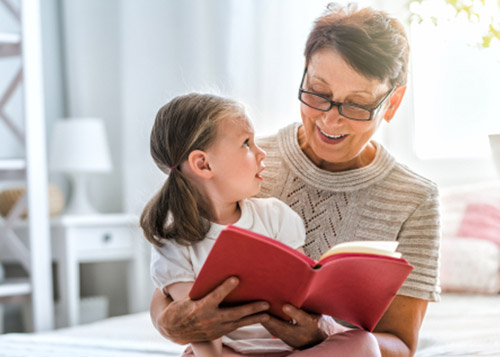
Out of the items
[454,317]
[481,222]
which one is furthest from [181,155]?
[481,222]

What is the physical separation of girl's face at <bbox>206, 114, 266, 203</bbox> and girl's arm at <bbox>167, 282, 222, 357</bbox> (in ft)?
0.53

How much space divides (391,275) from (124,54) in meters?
2.85

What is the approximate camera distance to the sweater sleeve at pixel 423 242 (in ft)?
4.44

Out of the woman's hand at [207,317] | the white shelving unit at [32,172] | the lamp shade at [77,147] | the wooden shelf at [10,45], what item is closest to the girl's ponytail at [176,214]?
the woman's hand at [207,317]

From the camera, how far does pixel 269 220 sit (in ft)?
3.89

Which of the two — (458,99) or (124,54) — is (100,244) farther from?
(458,99)

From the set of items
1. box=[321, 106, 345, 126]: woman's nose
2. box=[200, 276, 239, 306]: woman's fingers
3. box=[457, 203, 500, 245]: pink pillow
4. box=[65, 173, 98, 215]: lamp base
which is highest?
box=[321, 106, 345, 126]: woman's nose

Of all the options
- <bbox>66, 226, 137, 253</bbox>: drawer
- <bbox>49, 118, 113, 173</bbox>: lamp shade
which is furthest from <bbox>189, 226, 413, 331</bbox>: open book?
<bbox>49, 118, 113, 173</bbox>: lamp shade

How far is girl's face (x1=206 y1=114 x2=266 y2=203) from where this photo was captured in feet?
3.74

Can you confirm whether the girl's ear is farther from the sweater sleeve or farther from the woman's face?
the sweater sleeve

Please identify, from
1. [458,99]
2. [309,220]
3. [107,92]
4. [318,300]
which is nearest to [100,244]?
[107,92]

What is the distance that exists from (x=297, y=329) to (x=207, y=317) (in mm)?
148

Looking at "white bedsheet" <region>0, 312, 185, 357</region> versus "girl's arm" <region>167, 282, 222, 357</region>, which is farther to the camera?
"white bedsheet" <region>0, 312, 185, 357</region>

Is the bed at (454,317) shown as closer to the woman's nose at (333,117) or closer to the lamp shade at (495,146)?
the lamp shade at (495,146)
